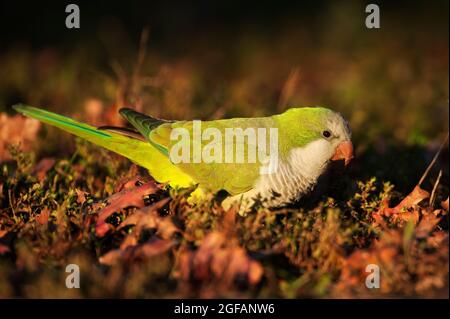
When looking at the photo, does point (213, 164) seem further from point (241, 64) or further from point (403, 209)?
point (241, 64)

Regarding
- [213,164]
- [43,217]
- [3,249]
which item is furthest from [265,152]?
[3,249]

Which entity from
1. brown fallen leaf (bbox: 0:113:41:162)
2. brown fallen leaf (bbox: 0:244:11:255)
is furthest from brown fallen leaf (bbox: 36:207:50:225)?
brown fallen leaf (bbox: 0:113:41:162)

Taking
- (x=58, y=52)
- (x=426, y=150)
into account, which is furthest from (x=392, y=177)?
(x=58, y=52)

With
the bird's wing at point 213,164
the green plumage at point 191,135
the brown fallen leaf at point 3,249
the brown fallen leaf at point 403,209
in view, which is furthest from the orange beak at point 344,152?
the brown fallen leaf at point 3,249

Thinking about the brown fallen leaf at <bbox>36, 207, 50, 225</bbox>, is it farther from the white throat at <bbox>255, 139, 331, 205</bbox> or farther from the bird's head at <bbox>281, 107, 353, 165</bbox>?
the bird's head at <bbox>281, 107, 353, 165</bbox>

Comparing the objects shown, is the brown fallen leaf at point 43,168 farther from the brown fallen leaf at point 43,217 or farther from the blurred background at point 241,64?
the brown fallen leaf at point 43,217
